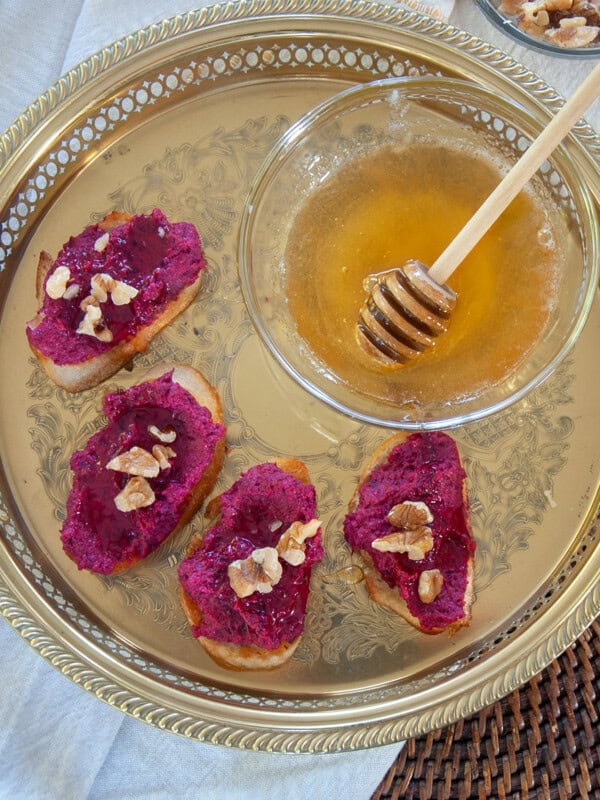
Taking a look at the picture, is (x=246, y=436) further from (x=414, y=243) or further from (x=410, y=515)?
(x=414, y=243)

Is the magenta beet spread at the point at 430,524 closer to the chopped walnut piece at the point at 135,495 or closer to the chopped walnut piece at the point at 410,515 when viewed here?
the chopped walnut piece at the point at 410,515

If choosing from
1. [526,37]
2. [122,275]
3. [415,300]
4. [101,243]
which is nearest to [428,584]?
[415,300]

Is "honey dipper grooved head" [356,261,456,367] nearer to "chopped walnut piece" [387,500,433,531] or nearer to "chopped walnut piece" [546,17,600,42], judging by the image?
"chopped walnut piece" [387,500,433,531]

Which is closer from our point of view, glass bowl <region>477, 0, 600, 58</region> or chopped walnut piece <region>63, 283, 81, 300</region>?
chopped walnut piece <region>63, 283, 81, 300</region>

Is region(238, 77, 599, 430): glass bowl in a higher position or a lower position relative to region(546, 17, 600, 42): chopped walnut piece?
lower

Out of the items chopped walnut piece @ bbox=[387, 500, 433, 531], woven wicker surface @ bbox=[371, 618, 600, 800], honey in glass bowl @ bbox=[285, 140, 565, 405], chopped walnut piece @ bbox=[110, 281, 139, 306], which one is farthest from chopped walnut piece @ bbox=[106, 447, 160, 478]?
woven wicker surface @ bbox=[371, 618, 600, 800]
